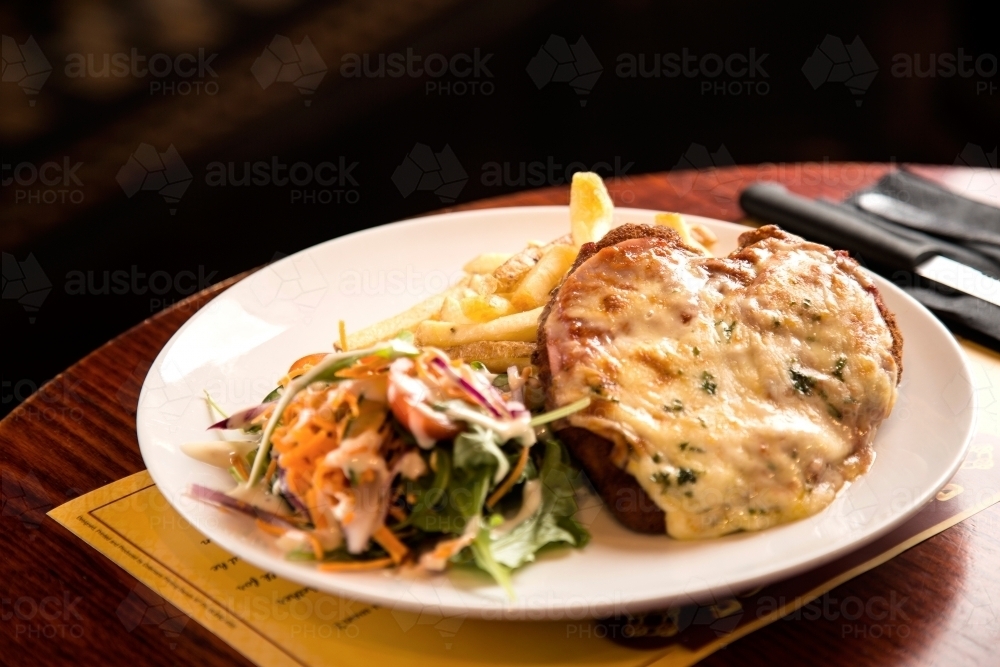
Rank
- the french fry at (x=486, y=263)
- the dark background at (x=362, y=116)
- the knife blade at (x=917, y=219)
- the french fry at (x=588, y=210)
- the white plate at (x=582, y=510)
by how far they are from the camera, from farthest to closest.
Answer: the dark background at (x=362, y=116) → the knife blade at (x=917, y=219) → the french fry at (x=486, y=263) → the french fry at (x=588, y=210) → the white plate at (x=582, y=510)

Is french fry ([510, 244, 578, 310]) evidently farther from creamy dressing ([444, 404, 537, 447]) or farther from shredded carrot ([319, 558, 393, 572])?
shredded carrot ([319, 558, 393, 572])

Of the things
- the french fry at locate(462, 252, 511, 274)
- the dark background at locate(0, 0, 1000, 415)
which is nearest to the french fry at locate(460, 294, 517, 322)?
the french fry at locate(462, 252, 511, 274)

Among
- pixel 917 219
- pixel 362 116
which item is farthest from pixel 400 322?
pixel 362 116

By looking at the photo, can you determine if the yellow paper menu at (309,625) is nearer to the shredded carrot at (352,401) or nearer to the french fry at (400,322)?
the shredded carrot at (352,401)

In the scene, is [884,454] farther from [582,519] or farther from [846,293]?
[582,519]

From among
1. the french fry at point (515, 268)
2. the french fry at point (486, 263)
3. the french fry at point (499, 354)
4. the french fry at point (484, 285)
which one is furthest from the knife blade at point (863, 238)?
the french fry at point (499, 354)

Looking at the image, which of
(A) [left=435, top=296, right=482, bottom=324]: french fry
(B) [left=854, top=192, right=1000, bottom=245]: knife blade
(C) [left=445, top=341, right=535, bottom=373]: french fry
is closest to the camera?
(C) [left=445, top=341, right=535, bottom=373]: french fry

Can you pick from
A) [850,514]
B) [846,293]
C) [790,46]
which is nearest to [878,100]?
[790,46]
